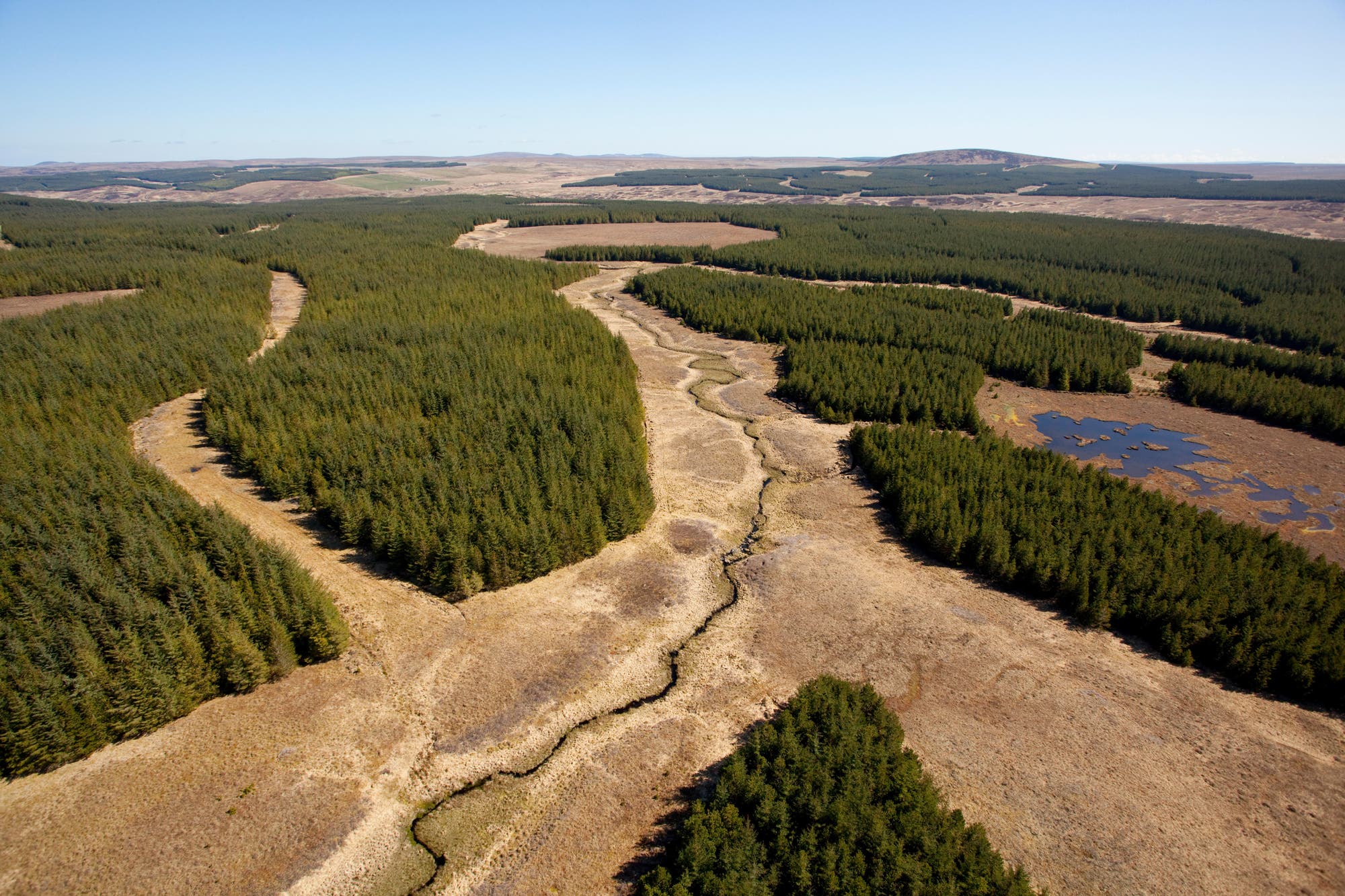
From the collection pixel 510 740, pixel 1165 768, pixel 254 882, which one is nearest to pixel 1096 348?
pixel 1165 768

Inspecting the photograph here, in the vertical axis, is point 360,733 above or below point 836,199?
below

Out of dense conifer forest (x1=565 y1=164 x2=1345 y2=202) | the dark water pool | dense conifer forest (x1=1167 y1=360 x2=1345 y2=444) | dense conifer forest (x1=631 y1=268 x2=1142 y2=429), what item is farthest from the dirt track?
dense conifer forest (x1=565 y1=164 x2=1345 y2=202)

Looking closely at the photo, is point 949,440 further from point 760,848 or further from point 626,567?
point 760,848

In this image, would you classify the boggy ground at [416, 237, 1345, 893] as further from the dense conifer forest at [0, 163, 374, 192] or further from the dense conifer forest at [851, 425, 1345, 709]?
the dense conifer forest at [0, 163, 374, 192]

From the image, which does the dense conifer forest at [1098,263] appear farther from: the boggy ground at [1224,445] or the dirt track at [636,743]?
the dirt track at [636,743]

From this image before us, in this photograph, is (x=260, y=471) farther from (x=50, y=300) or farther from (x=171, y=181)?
(x=171, y=181)

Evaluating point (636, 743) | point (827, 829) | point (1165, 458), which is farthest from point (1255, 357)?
point (636, 743)
